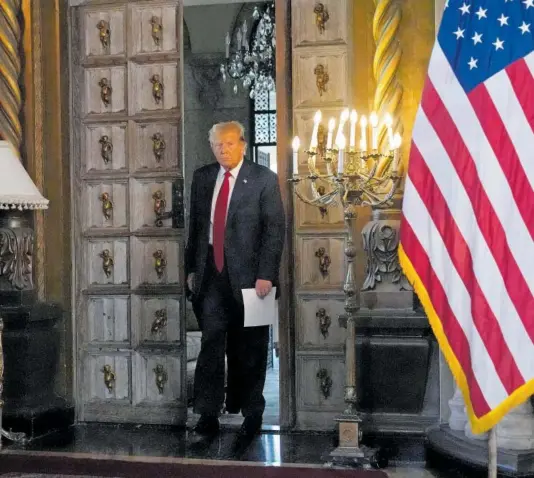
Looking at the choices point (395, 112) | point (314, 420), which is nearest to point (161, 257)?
point (314, 420)

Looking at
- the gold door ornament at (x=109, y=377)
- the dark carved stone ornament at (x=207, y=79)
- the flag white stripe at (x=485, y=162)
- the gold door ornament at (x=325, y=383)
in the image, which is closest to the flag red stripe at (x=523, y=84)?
the flag white stripe at (x=485, y=162)

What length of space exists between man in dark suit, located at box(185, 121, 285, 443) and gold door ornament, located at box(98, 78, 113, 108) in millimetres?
864

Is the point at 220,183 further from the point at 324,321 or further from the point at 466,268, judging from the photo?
the point at 466,268

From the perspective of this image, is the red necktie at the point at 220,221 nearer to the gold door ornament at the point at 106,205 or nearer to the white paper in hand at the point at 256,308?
the white paper in hand at the point at 256,308

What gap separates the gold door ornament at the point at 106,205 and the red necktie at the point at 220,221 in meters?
0.80

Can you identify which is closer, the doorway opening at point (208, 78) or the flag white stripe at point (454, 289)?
the flag white stripe at point (454, 289)

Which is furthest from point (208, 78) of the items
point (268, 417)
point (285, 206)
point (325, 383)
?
point (325, 383)

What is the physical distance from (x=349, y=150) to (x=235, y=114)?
5254 millimetres

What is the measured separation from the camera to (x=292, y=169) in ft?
16.0

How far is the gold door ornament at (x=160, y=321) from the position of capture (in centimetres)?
517

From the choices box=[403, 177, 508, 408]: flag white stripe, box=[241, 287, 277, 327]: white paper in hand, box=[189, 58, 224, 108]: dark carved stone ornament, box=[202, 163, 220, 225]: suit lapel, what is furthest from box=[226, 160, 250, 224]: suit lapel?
box=[189, 58, 224, 108]: dark carved stone ornament

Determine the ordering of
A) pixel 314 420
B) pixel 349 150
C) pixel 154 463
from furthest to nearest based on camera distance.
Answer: pixel 314 420 < pixel 154 463 < pixel 349 150

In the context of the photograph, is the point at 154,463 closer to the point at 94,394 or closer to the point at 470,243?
the point at 94,394

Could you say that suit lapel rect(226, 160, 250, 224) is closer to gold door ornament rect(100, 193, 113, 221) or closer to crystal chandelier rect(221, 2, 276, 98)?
gold door ornament rect(100, 193, 113, 221)
